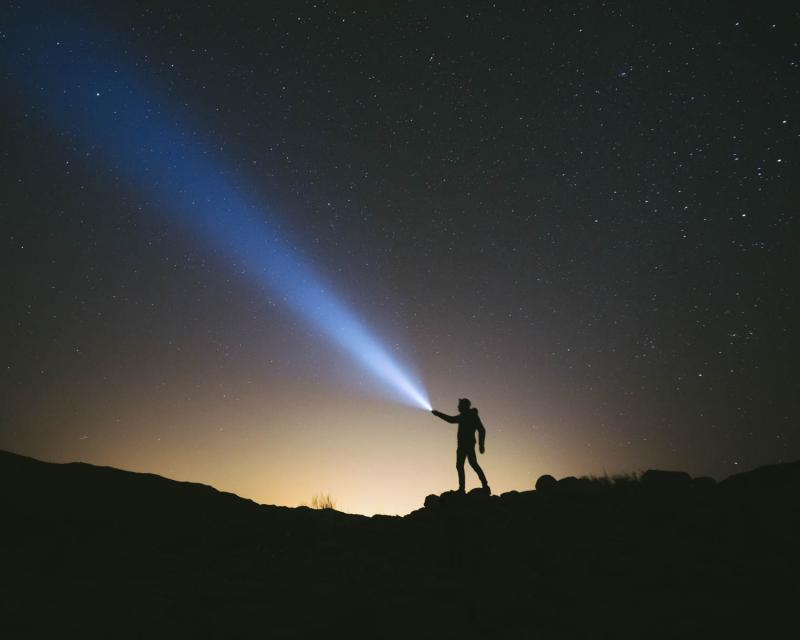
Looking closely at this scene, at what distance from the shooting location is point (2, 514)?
7445 millimetres

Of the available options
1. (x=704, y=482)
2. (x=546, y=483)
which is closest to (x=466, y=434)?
(x=546, y=483)

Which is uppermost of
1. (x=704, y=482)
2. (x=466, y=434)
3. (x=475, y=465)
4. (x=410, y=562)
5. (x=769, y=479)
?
(x=466, y=434)

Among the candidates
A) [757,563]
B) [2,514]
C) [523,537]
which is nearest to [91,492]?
[2,514]

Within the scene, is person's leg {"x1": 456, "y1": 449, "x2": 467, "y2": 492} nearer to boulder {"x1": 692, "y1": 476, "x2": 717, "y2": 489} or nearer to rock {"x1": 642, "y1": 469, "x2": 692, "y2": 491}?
rock {"x1": 642, "y1": 469, "x2": 692, "y2": 491}

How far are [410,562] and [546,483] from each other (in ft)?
13.3

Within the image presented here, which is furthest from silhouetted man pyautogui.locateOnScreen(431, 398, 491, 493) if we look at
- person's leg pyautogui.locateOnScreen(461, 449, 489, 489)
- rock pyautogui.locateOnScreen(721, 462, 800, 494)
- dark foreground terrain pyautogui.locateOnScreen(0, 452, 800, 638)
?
rock pyautogui.locateOnScreen(721, 462, 800, 494)

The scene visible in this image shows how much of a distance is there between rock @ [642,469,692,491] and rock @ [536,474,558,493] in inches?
60.5

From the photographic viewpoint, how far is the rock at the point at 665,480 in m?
8.29

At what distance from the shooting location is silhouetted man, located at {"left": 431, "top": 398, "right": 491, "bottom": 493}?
32.1ft

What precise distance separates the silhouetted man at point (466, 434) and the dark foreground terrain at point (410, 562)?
679 mm

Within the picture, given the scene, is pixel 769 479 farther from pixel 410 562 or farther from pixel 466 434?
pixel 410 562

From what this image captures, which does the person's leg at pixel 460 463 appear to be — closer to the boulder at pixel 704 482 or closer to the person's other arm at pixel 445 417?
the person's other arm at pixel 445 417

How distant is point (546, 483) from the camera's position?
9.38m

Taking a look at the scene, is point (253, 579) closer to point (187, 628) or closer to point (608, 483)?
point (187, 628)
